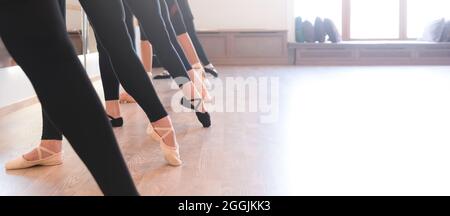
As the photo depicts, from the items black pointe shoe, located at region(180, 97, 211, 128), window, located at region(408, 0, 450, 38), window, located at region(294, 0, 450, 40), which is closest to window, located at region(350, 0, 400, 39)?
window, located at region(294, 0, 450, 40)

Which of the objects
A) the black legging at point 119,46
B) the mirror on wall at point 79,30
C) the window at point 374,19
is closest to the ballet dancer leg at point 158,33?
the black legging at point 119,46

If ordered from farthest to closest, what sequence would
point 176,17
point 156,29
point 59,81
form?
point 176,17 < point 156,29 < point 59,81

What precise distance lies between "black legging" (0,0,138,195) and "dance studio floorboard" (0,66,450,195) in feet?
2.05

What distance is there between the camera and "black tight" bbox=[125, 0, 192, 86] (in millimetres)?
1695

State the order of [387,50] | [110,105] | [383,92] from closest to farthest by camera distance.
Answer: [110,105] < [383,92] < [387,50]

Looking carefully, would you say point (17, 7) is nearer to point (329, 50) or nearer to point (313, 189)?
point (313, 189)

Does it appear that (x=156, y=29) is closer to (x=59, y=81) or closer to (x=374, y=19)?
(x=59, y=81)

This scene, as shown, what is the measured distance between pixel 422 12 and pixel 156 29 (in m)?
7.48

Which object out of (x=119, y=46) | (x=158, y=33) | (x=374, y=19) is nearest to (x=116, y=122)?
(x=158, y=33)

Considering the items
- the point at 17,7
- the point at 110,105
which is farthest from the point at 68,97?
the point at 110,105

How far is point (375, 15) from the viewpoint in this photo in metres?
8.50

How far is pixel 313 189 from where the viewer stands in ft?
4.38

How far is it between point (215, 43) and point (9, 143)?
6.03m

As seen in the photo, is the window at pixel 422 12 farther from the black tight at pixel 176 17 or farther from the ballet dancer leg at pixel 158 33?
the ballet dancer leg at pixel 158 33
